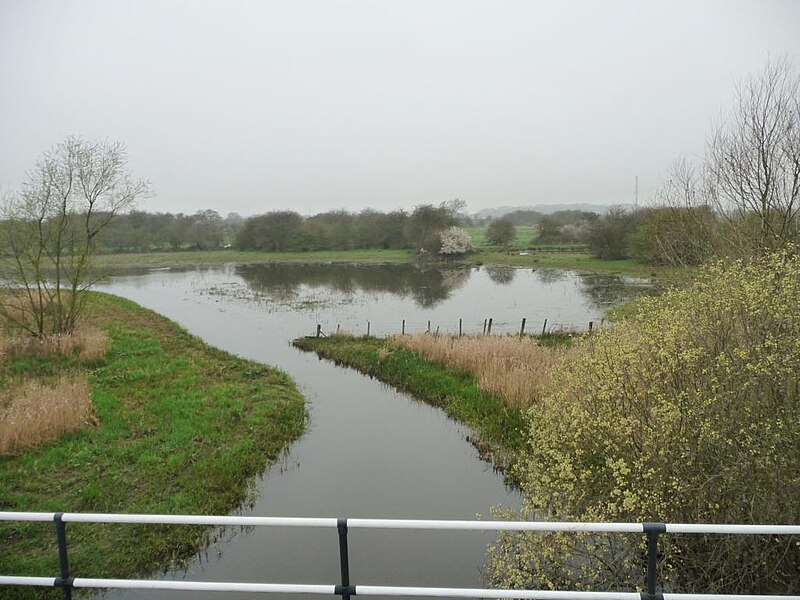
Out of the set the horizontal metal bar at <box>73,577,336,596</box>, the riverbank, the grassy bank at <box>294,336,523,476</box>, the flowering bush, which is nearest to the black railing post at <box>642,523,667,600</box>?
the horizontal metal bar at <box>73,577,336,596</box>

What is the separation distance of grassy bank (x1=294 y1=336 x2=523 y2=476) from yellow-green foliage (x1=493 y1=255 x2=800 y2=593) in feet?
14.6

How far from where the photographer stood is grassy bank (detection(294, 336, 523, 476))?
41.7 feet

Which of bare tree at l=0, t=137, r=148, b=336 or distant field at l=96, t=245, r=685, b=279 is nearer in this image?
bare tree at l=0, t=137, r=148, b=336

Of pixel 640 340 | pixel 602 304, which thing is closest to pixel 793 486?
pixel 640 340

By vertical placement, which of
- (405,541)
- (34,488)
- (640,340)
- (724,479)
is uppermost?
(640,340)

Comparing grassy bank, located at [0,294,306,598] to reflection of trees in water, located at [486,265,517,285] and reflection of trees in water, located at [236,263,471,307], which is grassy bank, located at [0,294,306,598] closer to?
reflection of trees in water, located at [236,263,471,307]

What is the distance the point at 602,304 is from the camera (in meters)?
35.0

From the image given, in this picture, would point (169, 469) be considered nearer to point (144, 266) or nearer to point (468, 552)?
point (468, 552)

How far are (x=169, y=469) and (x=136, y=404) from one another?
4.46m

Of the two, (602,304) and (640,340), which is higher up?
(640,340)

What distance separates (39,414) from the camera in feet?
37.6

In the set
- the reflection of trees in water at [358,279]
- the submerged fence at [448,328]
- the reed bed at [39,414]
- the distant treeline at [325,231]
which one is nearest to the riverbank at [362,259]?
the distant treeline at [325,231]

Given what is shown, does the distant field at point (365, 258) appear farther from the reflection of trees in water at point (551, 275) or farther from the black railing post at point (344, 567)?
the black railing post at point (344, 567)

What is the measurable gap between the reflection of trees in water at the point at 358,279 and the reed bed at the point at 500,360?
16489mm
